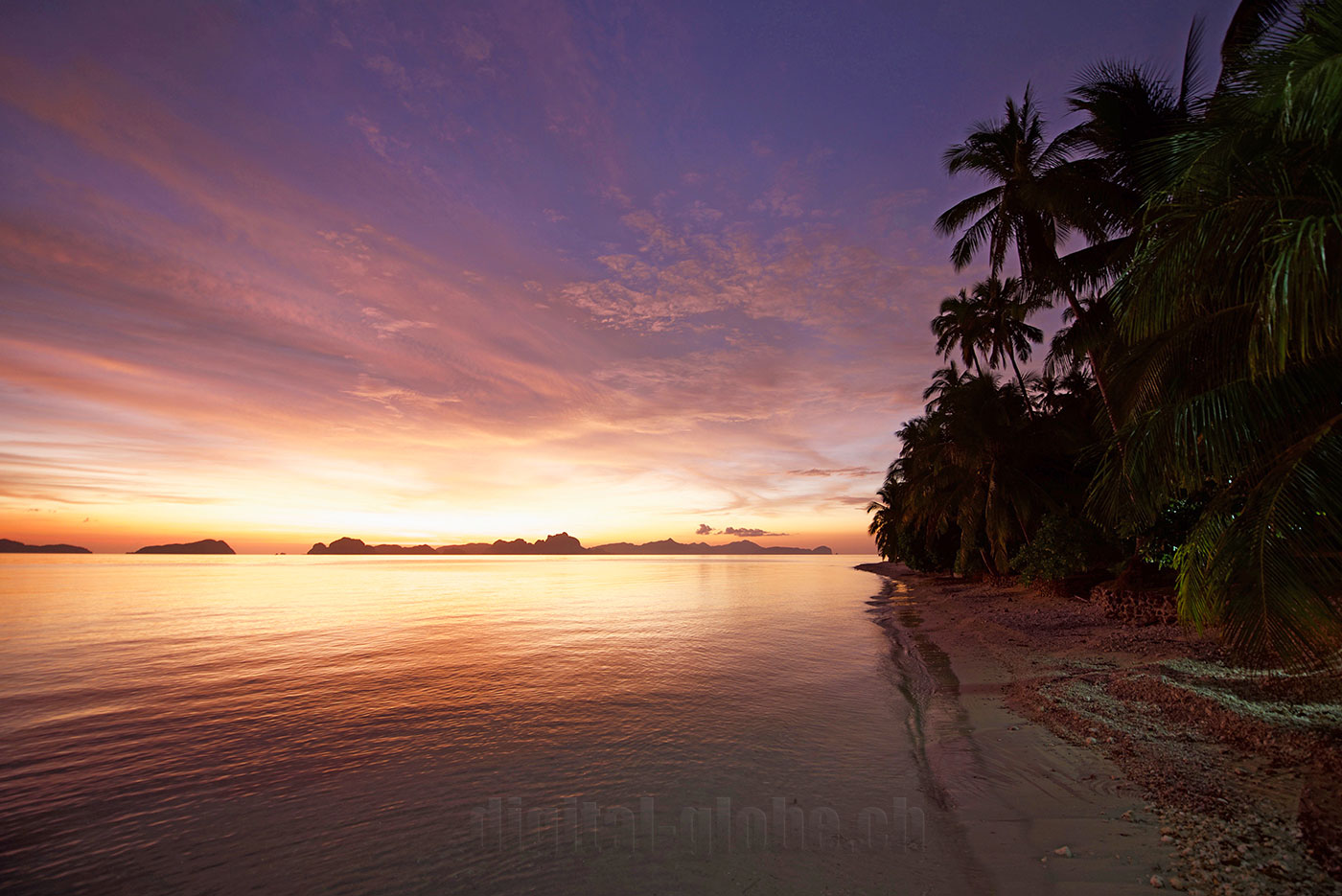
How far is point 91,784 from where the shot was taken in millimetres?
7176

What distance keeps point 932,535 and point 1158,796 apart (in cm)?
3879

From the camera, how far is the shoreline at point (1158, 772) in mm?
4219

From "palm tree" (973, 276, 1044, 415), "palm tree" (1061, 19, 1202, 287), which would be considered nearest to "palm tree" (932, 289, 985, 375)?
"palm tree" (973, 276, 1044, 415)

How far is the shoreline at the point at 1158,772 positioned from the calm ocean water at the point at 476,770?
782mm

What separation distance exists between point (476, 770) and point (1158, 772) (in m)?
7.95

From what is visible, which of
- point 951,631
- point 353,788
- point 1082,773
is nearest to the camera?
point 1082,773

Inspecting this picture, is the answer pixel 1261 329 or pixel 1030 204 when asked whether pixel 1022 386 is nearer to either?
pixel 1030 204

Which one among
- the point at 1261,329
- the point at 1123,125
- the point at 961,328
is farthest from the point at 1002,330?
the point at 1261,329

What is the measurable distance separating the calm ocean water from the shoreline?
0.78 m

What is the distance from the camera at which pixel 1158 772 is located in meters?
5.75

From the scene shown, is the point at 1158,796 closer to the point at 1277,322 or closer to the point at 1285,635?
the point at 1285,635

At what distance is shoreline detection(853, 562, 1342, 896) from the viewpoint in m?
4.22

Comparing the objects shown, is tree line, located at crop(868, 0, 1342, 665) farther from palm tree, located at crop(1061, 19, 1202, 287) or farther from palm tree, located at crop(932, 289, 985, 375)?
palm tree, located at crop(932, 289, 985, 375)

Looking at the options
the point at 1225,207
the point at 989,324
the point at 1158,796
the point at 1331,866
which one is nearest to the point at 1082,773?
the point at 1158,796
